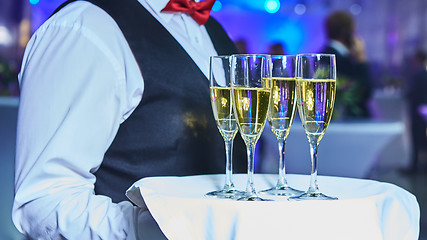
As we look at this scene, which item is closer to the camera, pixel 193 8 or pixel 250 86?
pixel 250 86

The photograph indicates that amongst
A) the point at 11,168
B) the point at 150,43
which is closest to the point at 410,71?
the point at 11,168

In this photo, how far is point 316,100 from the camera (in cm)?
121

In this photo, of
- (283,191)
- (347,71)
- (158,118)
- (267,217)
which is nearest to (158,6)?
(158,118)

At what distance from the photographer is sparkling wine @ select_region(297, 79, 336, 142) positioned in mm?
1203

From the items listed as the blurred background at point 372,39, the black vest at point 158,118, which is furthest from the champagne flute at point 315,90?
the blurred background at point 372,39

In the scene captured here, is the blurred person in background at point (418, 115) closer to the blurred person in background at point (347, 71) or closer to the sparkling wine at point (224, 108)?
the blurred person in background at point (347, 71)

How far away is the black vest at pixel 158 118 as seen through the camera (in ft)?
5.27

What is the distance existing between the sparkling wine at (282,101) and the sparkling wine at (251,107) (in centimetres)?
8

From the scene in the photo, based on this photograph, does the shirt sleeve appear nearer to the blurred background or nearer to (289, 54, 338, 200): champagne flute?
(289, 54, 338, 200): champagne flute

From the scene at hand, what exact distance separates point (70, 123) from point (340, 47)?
14.0ft

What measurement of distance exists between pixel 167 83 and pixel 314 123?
0.53m

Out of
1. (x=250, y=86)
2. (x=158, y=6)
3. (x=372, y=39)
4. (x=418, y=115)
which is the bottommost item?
(x=418, y=115)

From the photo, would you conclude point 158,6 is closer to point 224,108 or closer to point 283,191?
point 224,108

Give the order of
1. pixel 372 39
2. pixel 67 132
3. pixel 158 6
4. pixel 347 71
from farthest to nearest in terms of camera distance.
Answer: pixel 372 39 → pixel 347 71 → pixel 158 6 → pixel 67 132
